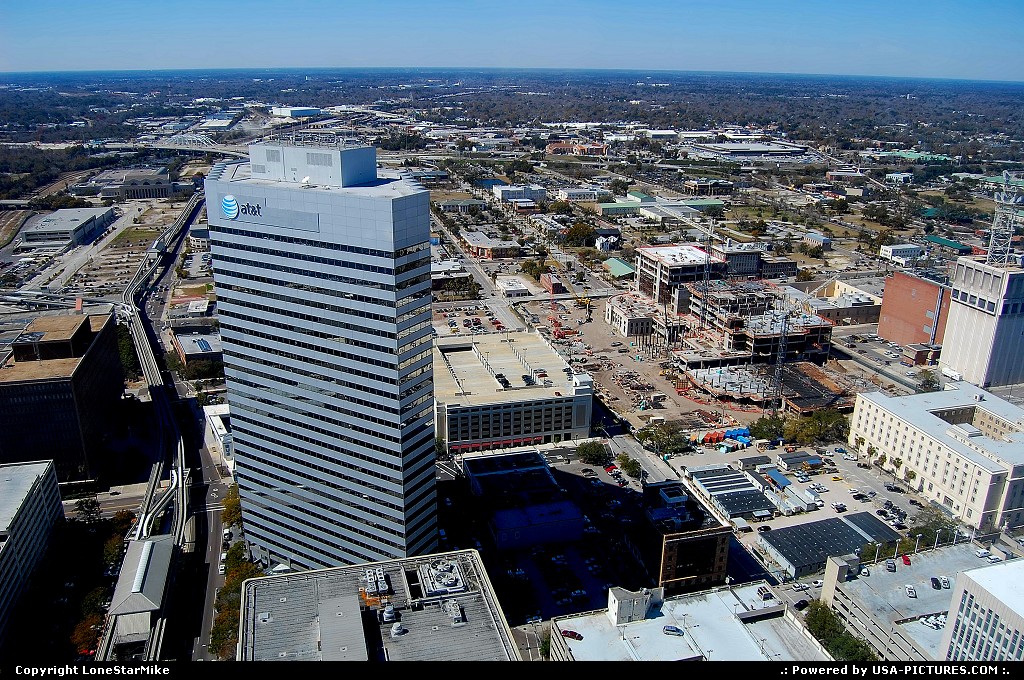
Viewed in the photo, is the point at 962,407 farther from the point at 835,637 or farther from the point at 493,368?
the point at 493,368

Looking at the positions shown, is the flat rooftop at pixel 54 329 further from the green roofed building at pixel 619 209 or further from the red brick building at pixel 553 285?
the green roofed building at pixel 619 209

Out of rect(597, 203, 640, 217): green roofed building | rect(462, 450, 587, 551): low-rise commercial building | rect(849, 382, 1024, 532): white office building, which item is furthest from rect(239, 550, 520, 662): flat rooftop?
rect(597, 203, 640, 217): green roofed building

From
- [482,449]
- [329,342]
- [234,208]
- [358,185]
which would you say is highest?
[358,185]

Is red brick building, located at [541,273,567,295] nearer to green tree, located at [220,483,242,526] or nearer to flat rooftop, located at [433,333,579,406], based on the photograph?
flat rooftop, located at [433,333,579,406]

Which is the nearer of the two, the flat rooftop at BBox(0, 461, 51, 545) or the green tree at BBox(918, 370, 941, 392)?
the flat rooftop at BBox(0, 461, 51, 545)

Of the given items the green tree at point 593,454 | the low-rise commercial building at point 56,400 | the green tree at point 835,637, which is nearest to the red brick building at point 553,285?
the green tree at point 593,454

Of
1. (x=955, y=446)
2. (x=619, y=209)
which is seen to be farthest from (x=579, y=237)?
(x=955, y=446)
